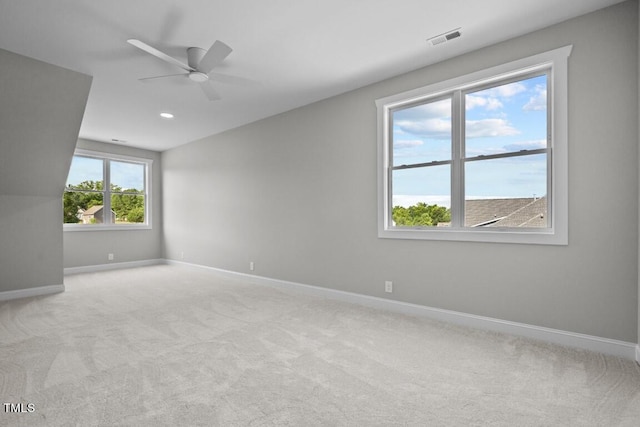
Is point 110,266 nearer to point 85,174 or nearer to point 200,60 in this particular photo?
point 85,174

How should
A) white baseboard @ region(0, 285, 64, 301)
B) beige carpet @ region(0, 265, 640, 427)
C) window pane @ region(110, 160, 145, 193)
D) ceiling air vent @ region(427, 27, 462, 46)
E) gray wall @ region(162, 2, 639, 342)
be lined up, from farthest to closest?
window pane @ region(110, 160, 145, 193) < white baseboard @ region(0, 285, 64, 301) < ceiling air vent @ region(427, 27, 462, 46) < gray wall @ region(162, 2, 639, 342) < beige carpet @ region(0, 265, 640, 427)

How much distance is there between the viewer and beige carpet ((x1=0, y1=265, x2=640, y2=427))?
171cm

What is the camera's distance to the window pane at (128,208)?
22.0 feet

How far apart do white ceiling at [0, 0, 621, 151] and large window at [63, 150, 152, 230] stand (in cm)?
289

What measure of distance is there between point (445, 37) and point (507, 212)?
1694 mm

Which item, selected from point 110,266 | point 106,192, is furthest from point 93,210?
point 110,266

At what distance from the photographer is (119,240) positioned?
6629 millimetres

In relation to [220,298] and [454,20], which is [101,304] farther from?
[454,20]

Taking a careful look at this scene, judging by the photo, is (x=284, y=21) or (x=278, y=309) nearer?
(x=284, y=21)

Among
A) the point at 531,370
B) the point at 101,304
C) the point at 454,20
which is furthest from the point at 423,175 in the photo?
the point at 101,304

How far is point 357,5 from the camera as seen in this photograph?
94.9 inches

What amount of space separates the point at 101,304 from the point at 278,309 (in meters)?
2.22

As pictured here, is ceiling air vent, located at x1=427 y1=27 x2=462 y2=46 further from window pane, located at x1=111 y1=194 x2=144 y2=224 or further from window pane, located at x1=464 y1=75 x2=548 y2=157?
window pane, located at x1=111 y1=194 x2=144 y2=224

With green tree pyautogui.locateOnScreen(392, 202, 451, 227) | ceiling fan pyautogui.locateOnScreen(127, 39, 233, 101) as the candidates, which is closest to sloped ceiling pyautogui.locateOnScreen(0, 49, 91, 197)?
ceiling fan pyautogui.locateOnScreen(127, 39, 233, 101)
